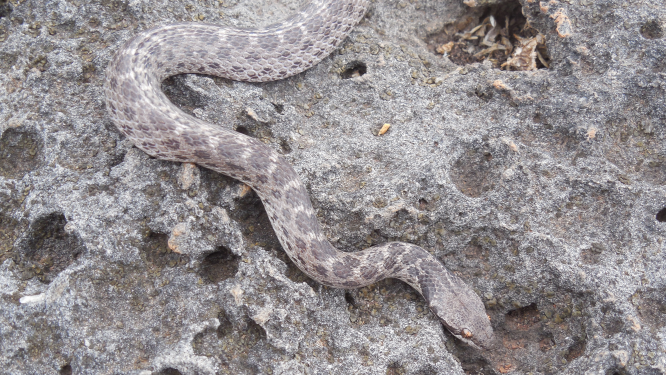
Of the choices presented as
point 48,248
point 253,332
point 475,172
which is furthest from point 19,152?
point 475,172

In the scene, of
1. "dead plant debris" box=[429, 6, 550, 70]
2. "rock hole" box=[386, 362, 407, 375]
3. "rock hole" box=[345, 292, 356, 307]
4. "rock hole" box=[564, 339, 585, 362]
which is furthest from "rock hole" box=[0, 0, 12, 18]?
"rock hole" box=[564, 339, 585, 362]

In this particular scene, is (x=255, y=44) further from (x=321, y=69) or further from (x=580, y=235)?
(x=580, y=235)

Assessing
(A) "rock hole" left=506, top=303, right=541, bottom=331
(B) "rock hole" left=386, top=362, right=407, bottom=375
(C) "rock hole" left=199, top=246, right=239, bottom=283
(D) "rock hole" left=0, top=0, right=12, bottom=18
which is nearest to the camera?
(B) "rock hole" left=386, top=362, right=407, bottom=375

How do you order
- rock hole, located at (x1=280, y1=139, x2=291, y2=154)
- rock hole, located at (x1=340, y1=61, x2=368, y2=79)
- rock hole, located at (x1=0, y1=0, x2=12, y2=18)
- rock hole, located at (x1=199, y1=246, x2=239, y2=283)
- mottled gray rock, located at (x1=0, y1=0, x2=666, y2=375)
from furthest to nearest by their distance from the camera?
rock hole, located at (x1=340, y1=61, x2=368, y2=79) < rock hole, located at (x1=0, y1=0, x2=12, y2=18) < rock hole, located at (x1=280, y1=139, x2=291, y2=154) < rock hole, located at (x1=199, y1=246, x2=239, y2=283) < mottled gray rock, located at (x1=0, y1=0, x2=666, y2=375)

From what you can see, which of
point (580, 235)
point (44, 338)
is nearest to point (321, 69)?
point (580, 235)

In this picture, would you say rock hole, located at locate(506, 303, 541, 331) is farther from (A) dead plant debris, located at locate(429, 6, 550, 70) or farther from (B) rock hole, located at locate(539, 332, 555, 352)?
(A) dead plant debris, located at locate(429, 6, 550, 70)

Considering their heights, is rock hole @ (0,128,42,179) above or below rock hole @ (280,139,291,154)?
above

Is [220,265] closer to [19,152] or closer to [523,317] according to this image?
[19,152]
